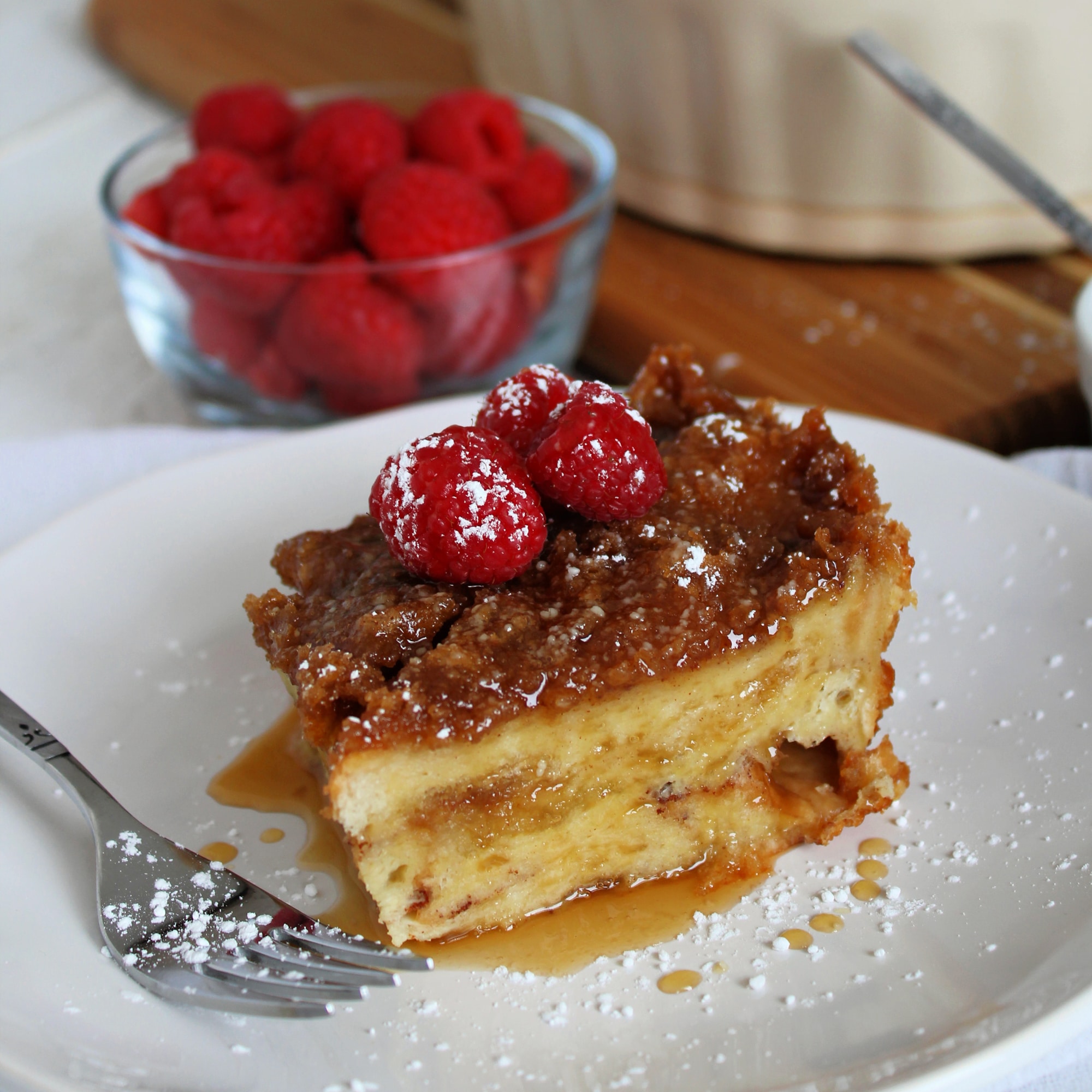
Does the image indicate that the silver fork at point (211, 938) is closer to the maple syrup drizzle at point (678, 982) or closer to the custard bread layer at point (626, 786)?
the custard bread layer at point (626, 786)

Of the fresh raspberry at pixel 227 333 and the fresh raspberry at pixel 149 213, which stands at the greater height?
the fresh raspberry at pixel 149 213

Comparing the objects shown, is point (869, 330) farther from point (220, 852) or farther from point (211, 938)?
point (211, 938)

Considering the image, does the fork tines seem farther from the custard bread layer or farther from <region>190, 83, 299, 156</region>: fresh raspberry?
<region>190, 83, 299, 156</region>: fresh raspberry

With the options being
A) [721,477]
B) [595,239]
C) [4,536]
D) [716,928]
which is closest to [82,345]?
[4,536]

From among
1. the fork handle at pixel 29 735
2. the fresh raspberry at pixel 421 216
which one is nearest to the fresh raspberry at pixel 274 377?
the fresh raspberry at pixel 421 216

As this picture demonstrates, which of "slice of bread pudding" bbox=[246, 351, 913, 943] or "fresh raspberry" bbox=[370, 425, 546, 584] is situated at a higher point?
"fresh raspberry" bbox=[370, 425, 546, 584]

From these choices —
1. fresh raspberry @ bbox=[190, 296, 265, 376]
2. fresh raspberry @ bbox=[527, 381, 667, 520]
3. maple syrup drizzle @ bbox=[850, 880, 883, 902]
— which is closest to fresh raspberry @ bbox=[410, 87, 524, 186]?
fresh raspberry @ bbox=[190, 296, 265, 376]
